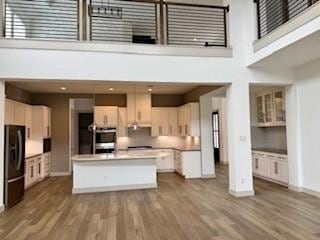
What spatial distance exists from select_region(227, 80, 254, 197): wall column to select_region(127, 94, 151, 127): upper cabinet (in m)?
4.07

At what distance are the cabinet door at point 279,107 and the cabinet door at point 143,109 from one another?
4153 millimetres

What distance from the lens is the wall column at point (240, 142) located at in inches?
223

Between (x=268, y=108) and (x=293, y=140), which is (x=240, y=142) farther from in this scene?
(x=268, y=108)

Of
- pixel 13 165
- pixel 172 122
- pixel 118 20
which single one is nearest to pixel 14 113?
pixel 13 165

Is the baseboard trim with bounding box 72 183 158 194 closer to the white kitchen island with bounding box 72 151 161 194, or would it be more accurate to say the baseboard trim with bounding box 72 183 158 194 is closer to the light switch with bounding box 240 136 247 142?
the white kitchen island with bounding box 72 151 161 194

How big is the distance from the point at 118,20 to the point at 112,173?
384 centimetres

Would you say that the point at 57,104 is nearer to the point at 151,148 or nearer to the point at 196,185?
the point at 151,148

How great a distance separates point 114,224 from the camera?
4.11 m

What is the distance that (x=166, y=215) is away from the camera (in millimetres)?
4508

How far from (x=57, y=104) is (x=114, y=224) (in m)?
6.30

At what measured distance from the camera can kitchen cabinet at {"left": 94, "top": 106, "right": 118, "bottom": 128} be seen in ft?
29.1

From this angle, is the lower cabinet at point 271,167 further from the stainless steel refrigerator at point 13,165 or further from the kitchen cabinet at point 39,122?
the kitchen cabinet at point 39,122

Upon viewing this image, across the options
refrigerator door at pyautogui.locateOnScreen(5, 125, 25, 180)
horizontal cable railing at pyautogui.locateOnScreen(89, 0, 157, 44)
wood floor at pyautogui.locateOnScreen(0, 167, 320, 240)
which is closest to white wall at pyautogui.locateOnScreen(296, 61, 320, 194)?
wood floor at pyautogui.locateOnScreen(0, 167, 320, 240)

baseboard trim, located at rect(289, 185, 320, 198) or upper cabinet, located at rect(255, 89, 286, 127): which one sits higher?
upper cabinet, located at rect(255, 89, 286, 127)
